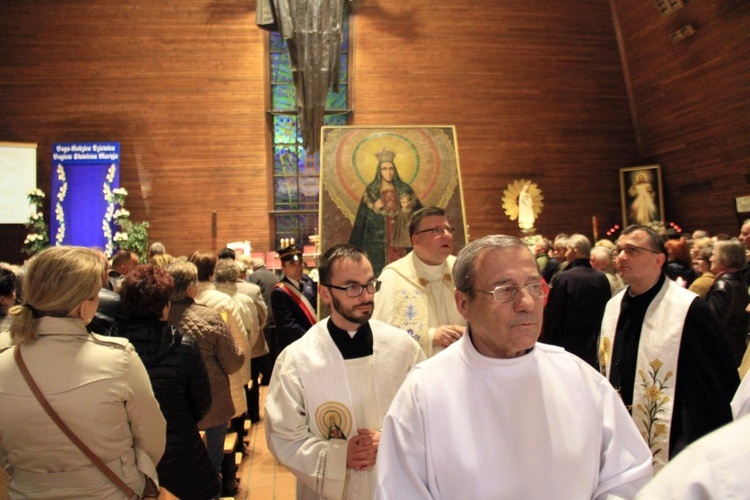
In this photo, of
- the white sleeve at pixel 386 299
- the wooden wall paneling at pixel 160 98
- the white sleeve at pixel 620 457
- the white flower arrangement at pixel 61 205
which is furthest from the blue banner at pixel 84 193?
the white sleeve at pixel 620 457

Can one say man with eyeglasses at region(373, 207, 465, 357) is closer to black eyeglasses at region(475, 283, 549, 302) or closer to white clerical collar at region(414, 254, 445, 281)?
white clerical collar at region(414, 254, 445, 281)

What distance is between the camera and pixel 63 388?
1.97 meters

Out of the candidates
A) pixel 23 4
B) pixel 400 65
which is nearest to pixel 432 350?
pixel 400 65

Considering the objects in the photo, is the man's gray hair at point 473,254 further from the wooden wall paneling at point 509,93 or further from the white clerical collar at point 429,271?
the wooden wall paneling at point 509,93

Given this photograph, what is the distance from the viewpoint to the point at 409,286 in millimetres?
3438

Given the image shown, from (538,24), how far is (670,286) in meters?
11.6

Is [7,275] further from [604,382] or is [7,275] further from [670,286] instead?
[670,286]

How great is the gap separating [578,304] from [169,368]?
345cm

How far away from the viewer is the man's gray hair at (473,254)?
1720mm

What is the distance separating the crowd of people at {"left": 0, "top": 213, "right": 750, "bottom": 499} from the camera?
5.05 ft

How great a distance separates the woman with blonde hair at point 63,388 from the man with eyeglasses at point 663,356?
2.13 metres

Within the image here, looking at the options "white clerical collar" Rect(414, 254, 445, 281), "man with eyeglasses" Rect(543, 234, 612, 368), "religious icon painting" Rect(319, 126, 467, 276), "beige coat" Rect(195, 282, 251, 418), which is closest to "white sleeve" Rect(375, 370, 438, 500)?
"white clerical collar" Rect(414, 254, 445, 281)

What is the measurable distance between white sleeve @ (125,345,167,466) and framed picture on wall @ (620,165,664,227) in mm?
12197

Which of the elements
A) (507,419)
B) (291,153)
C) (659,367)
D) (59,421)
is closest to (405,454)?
(507,419)
